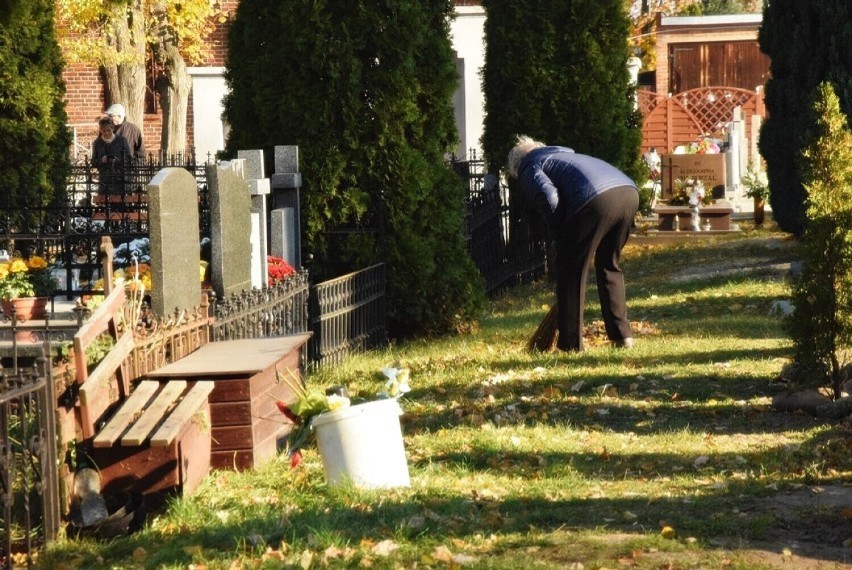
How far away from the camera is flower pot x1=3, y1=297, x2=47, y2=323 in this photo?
1070 cm

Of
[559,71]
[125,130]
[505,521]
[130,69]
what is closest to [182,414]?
[505,521]

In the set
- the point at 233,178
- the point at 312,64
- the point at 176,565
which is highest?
the point at 312,64

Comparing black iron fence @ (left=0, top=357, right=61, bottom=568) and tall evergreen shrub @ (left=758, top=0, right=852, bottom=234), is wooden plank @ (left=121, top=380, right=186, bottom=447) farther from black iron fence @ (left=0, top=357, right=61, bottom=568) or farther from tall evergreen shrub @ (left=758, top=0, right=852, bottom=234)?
tall evergreen shrub @ (left=758, top=0, right=852, bottom=234)

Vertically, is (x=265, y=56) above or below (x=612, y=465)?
above

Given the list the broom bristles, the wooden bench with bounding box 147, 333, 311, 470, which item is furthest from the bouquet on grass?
the broom bristles

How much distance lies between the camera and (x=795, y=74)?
15.7 meters

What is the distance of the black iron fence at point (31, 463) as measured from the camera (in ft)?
17.1

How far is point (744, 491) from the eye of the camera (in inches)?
239

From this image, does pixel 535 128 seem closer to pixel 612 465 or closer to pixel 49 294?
pixel 49 294

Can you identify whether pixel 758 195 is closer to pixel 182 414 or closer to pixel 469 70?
pixel 469 70

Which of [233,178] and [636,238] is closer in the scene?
[233,178]

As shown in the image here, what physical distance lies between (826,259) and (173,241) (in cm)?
380

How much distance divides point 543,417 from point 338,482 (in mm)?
2010

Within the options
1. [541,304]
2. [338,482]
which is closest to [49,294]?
[541,304]
